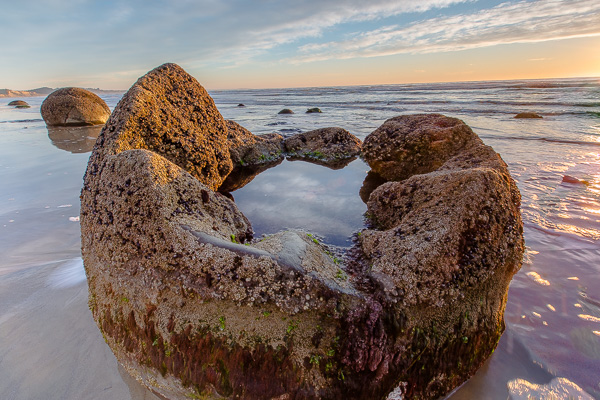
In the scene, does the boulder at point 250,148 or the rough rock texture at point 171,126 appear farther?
the boulder at point 250,148

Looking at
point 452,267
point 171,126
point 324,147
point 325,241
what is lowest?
point 325,241

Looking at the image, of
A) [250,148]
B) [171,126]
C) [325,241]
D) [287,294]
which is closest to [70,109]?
[250,148]

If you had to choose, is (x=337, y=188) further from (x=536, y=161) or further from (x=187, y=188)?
(x=536, y=161)

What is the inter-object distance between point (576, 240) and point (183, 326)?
402 cm

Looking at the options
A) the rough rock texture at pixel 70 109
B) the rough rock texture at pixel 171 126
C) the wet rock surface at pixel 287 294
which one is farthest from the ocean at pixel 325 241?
the rough rock texture at pixel 70 109

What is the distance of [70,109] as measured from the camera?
12562mm

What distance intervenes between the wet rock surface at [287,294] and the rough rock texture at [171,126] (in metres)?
0.79

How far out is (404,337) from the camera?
1727 millimetres

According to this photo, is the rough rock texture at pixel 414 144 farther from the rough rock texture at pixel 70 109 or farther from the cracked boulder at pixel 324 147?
the rough rock texture at pixel 70 109

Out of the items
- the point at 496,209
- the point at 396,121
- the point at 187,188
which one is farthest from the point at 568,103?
the point at 187,188

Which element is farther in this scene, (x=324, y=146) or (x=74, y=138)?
(x=74, y=138)

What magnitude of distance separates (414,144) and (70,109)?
43.6 ft

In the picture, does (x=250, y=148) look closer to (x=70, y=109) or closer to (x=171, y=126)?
(x=171, y=126)

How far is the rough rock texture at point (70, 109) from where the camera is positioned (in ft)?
41.1
